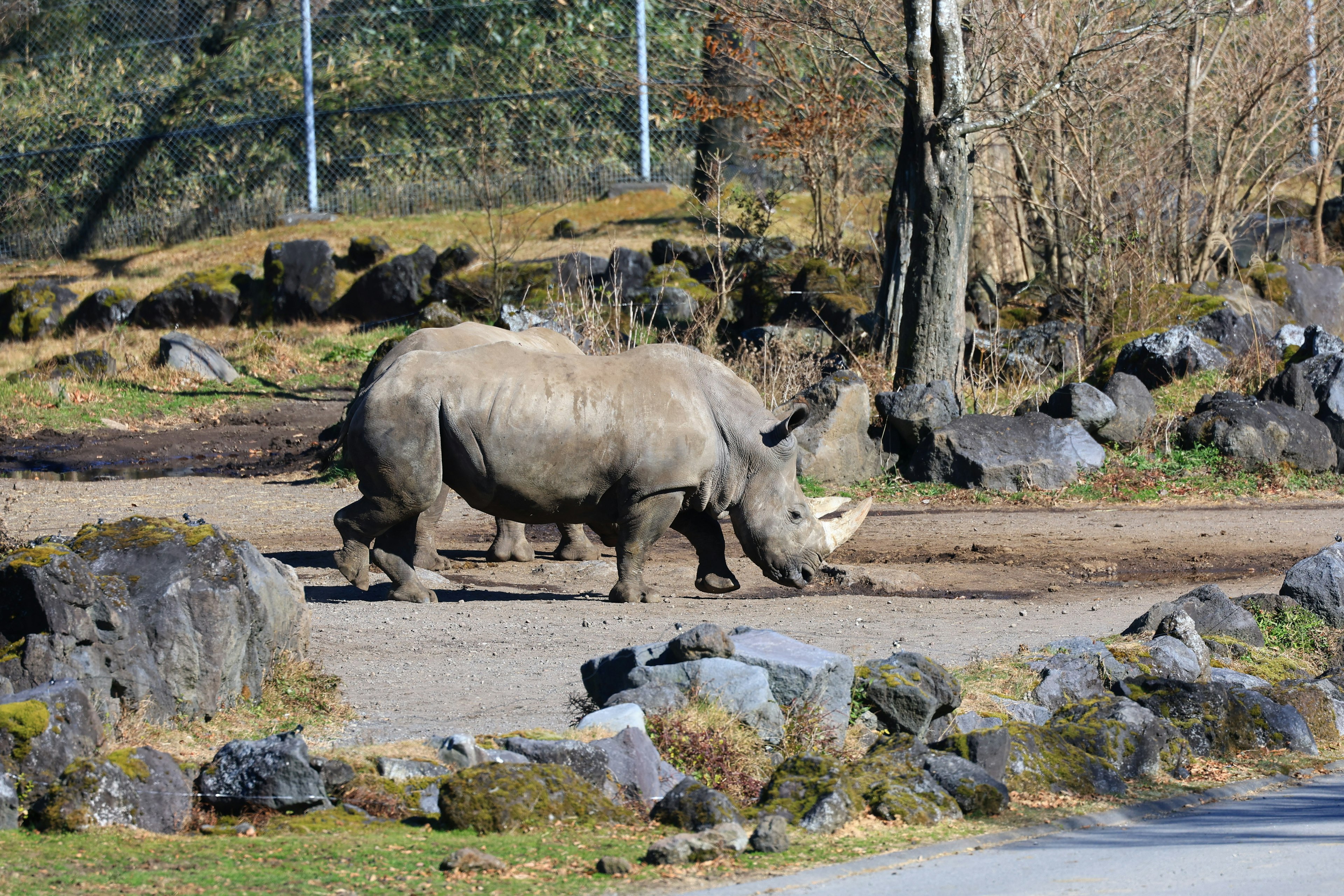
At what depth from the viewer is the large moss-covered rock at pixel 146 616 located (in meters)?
7.25

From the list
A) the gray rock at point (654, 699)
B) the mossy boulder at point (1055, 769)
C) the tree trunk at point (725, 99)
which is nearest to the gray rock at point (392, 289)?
the tree trunk at point (725, 99)

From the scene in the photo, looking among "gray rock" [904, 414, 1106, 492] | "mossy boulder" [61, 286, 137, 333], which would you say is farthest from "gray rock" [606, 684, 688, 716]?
"mossy boulder" [61, 286, 137, 333]

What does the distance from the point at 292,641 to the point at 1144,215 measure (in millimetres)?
17000

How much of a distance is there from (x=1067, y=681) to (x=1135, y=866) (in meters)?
2.97

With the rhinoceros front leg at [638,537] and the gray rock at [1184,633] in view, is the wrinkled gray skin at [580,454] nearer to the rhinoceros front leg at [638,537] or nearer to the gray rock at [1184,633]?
the rhinoceros front leg at [638,537]

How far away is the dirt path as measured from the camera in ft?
30.5

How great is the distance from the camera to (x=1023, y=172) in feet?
76.5

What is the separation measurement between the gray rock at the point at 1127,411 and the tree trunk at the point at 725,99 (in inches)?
351

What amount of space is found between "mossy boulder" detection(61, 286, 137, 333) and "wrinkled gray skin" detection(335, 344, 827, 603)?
60.1 ft

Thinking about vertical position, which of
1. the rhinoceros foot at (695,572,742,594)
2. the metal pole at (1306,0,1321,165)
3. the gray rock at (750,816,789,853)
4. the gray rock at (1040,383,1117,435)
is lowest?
the rhinoceros foot at (695,572,742,594)

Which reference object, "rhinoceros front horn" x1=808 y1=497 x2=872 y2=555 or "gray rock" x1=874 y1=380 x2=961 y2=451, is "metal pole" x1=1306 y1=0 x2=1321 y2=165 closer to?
"gray rock" x1=874 y1=380 x2=961 y2=451

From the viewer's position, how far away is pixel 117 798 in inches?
244

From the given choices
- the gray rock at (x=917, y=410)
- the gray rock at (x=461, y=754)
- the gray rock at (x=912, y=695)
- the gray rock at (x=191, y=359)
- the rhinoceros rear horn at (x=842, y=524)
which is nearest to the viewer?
the gray rock at (x=461, y=754)

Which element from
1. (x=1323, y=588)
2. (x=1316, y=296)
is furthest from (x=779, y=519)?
(x=1316, y=296)
